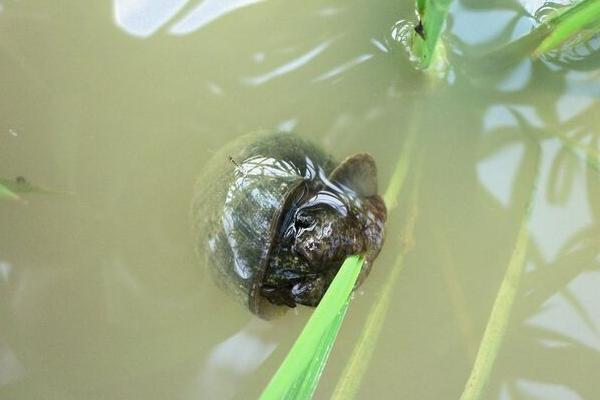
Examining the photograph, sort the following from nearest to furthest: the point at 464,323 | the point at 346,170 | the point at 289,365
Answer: the point at 289,365 → the point at 346,170 → the point at 464,323

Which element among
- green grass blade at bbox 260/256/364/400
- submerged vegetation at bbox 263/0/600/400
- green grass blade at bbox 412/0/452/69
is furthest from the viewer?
submerged vegetation at bbox 263/0/600/400

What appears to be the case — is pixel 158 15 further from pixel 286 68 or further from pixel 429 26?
pixel 429 26

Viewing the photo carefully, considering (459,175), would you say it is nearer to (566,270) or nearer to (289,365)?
(566,270)

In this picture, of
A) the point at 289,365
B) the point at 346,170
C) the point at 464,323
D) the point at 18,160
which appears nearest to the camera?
the point at 289,365

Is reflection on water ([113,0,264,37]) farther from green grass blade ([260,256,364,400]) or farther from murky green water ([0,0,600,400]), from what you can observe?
green grass blade ([260,256,364,400])

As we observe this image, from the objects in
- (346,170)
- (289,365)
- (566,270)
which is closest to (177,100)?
(346,170)

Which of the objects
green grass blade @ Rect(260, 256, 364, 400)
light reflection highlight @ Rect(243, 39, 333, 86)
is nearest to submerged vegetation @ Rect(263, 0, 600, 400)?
light reflection highlight @ Rect(243, 39, 333, 86)

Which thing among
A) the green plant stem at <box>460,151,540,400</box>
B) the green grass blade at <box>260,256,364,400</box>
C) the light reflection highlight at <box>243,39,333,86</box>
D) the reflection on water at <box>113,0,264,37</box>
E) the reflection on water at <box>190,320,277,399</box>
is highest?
the reflection on water at <box>113,0,264,37</box>

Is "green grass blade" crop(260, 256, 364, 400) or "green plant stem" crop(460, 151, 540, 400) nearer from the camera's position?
"green grass blade" crop(260, 256, 364, 400)
